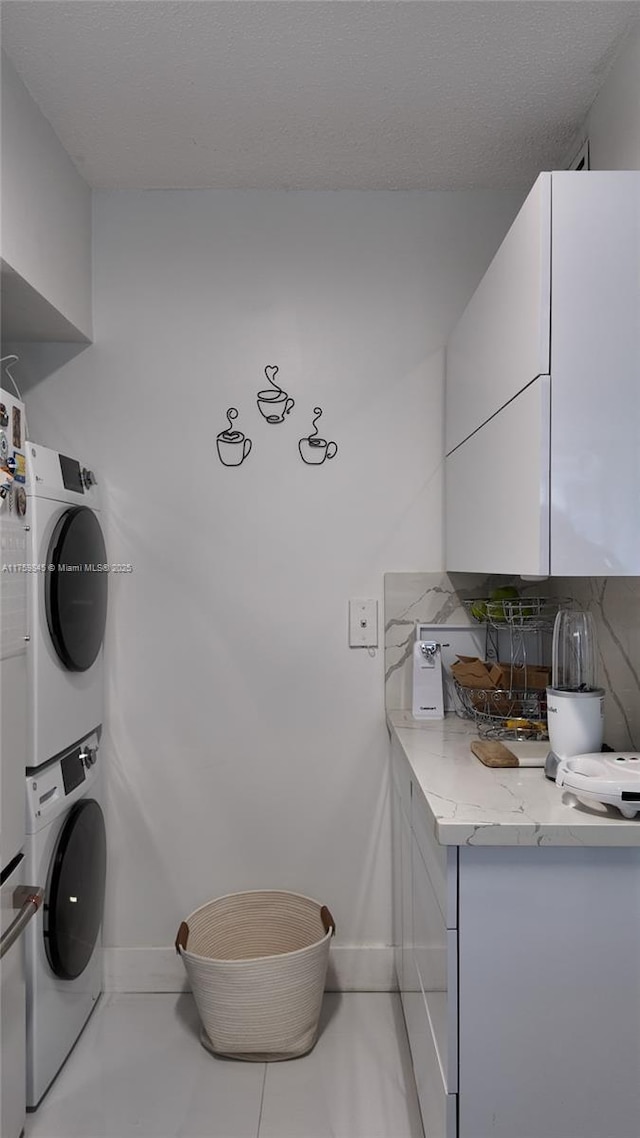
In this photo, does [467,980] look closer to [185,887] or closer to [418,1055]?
[418,1055]

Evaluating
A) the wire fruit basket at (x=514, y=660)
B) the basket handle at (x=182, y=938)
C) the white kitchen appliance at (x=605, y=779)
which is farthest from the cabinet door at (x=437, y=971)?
the basket handle at (x=182, y=938)

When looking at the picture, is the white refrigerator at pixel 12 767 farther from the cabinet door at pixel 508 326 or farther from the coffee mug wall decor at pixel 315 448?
the cabinet door at pixel 508 326

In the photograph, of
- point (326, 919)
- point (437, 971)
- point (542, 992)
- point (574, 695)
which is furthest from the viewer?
point (326, 919)

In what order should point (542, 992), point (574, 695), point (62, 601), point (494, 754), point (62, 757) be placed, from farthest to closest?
1. point (62, 757)
2. point (62, 601)
3. point (494, 754)
4. point (574, 695)
5. point (542, 992)

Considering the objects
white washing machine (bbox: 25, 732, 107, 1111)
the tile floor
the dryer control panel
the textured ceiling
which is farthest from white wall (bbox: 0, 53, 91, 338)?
the tile floor

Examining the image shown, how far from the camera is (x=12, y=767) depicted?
1.69 metres

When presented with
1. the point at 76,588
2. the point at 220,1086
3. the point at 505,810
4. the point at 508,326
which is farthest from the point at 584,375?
the point at 220,1086

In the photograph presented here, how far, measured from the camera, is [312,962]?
2.07 meters

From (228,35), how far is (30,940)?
216cm

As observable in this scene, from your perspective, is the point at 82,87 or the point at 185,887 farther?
the point at 185,887

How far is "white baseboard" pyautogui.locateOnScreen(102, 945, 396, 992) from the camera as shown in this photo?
245cm

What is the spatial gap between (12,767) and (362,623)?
117 centimetres

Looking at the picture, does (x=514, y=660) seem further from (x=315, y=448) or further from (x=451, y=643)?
(x=315, y=448)

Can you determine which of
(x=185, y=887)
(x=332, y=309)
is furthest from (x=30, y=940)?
(x=332, y=309)
